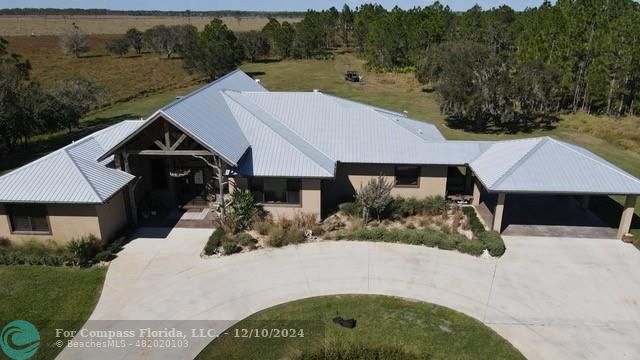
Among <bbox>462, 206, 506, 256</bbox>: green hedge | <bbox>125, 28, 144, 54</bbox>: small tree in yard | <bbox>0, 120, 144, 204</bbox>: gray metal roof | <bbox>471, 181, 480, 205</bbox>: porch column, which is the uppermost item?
<bbox>125, 28, 144, 54</bbox>: small tree in yard

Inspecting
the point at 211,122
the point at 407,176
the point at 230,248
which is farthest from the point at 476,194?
the point at 211,122

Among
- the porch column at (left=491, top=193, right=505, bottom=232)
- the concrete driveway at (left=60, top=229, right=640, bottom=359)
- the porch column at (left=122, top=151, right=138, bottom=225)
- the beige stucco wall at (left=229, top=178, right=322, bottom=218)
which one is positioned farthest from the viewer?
the beige stucco wall at (left=229, top=178, right=322, bottom=218)

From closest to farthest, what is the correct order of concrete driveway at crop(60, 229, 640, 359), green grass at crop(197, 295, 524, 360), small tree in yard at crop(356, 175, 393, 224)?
green grass at crop(197, 295, 524, 360) < concrete driveway at crop(60, 229, 640, 359) < small tree in yard at crop(356, 175, 393, 224)

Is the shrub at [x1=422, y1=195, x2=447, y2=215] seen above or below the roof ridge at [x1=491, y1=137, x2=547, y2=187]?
below

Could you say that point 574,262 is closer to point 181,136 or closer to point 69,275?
point 181,136

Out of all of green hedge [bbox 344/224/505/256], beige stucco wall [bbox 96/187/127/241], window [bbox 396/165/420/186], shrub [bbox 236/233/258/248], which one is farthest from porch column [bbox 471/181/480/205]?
beige stucco wall [bbox 96/187/127/241]

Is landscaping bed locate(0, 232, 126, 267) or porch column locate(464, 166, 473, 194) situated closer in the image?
landscaping bed locate(0, 232, 126, 267)

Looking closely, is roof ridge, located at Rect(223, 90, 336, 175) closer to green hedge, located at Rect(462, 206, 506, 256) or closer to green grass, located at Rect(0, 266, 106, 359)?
green hedge, located at Rect(462, 206, 506, 256)

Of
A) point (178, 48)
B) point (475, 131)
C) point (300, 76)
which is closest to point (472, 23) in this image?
point (300, 76)
